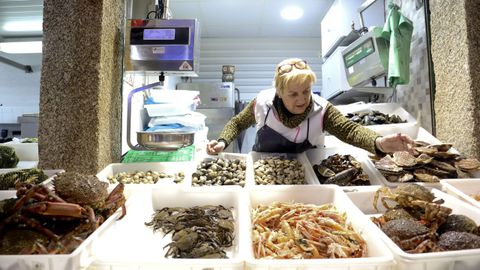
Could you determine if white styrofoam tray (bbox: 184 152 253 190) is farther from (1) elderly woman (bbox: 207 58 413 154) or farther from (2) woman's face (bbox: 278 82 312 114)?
(2) woman's face (bbox: 278 82 312 114)

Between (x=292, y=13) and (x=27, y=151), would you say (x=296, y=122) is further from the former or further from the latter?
(x=292, y=13)

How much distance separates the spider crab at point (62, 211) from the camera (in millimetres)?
1071

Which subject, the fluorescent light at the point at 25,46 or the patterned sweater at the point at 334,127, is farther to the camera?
the fluorescent light at the point at 25,46

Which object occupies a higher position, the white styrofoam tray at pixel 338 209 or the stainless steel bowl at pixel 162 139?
the stainless steel bowl at pixel 162 139

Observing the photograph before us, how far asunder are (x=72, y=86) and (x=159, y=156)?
2.64 ft

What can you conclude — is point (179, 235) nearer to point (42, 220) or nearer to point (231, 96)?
point (42, 220)

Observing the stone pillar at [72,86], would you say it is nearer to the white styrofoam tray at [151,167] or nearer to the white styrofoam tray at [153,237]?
the white styrofoam tray at [151,167]

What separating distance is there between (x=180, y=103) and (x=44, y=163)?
129cm

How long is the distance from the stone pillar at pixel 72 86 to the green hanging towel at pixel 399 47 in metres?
2.28

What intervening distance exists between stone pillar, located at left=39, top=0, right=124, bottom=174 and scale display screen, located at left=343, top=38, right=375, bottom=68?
2.40m

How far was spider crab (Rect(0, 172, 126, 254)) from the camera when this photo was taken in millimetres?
1071

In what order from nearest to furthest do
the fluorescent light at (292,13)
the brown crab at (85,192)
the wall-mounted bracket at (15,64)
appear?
the brown crab at (85,192) → the wall-mounted bracket at (15,64) → the fluorescent light at (292,13)

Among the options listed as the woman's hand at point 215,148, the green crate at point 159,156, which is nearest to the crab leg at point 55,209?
the woman's hand at point 215,148

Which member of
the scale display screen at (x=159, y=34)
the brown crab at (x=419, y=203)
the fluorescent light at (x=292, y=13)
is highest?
the fluorescent light at (x=292, y=13)
